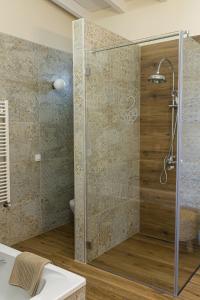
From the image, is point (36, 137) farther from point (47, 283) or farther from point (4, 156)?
point (47, 283)

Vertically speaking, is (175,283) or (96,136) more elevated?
(96,136)

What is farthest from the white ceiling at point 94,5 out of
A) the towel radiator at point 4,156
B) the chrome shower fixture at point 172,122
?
the towel radiator at point 4,156

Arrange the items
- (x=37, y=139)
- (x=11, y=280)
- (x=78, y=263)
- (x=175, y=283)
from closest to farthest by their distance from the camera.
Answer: (x=11, y=280)
(x=175, y=283)
(x=78, y=263)
(x=37, y=139)

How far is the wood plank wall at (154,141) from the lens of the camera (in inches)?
123

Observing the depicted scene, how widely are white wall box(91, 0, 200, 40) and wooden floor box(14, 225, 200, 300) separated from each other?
2.82m

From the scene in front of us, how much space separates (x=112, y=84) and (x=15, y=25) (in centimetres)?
134

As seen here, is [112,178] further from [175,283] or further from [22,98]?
[22,98]

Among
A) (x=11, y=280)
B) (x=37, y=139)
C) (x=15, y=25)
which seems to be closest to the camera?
(x=11, y=280)

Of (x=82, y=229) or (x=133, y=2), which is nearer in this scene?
(x=82, y=229)

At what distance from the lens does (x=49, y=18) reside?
381cm

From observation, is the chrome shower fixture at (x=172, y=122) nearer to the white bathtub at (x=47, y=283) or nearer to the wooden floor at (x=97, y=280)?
the wooden floor at (x=97, y=280)

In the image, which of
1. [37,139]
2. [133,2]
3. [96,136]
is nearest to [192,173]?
[96,136]

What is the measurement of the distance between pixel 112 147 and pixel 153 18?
1.88 metres

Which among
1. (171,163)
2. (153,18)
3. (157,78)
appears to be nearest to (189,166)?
(171,163)
